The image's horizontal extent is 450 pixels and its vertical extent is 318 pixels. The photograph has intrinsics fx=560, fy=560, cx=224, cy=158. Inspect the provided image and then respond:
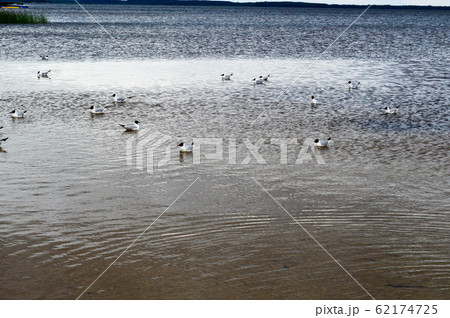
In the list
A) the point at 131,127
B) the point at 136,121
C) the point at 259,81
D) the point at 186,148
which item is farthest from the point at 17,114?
the point at 259,81

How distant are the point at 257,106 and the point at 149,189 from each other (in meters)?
9.33

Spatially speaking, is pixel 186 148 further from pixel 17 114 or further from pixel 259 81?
pixel 259 81

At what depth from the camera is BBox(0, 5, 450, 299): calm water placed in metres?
7.26

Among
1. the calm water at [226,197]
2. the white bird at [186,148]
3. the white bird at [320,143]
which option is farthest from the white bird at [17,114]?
the white bird at [320,143]

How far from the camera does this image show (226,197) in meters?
10.4

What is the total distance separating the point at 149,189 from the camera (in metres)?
10.8

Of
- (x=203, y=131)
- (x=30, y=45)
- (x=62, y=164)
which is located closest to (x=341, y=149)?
(x=203, y=131)

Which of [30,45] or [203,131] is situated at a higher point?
[30,45]

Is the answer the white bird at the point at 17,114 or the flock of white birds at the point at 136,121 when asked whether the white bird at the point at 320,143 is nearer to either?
the flock of white birds at the point at 136,121

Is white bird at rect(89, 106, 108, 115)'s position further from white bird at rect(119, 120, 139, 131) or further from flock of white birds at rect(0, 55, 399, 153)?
white bird at rect(119, 120, 139, 131)

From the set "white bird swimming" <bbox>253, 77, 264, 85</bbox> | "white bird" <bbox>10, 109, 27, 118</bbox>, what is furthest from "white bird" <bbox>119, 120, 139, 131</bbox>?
"white bird swimming" <bbox>253, 77, 264, 85</bbox>

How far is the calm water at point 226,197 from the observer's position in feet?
23.8
